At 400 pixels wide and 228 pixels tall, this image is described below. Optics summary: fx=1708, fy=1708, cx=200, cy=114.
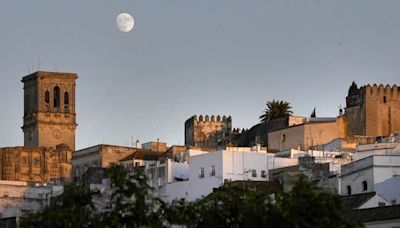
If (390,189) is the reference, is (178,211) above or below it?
below

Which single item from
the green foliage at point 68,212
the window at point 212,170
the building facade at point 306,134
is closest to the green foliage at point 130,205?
the green foliage at point 68,212

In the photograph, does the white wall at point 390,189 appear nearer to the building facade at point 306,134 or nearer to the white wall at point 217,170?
the white wall at point 217,170

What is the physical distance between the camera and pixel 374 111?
157250 millimetres

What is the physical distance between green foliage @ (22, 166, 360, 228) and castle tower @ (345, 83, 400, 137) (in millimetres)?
88197

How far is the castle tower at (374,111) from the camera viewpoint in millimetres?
155125

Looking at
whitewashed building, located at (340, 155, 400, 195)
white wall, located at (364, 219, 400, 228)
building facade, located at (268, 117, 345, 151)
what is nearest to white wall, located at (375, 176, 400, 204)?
whitewashed building, located at (340, 155, 400, 195)

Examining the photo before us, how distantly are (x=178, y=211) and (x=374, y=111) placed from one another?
9325cm

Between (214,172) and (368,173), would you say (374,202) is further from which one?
(214,172)

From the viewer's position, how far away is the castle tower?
15512 centimetres

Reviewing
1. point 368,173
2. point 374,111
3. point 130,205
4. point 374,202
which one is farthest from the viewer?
point 374,111

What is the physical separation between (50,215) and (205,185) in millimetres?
57105

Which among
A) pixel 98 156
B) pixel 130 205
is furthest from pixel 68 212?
pixel 98 156

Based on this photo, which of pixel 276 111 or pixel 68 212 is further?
pixel 276 111

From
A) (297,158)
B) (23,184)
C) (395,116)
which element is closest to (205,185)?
(297,158)
